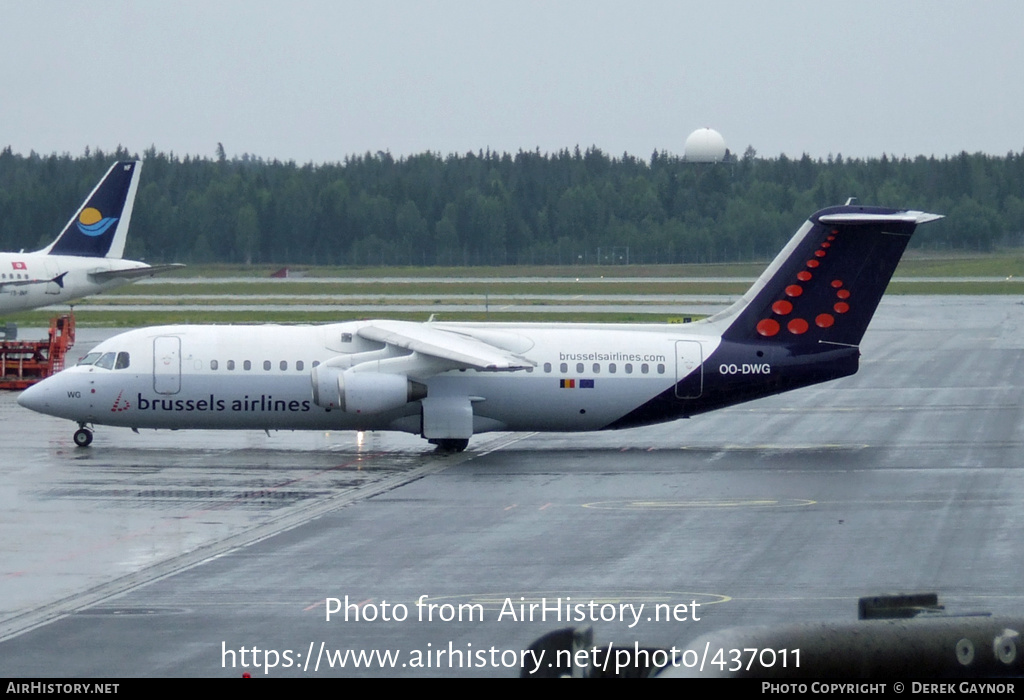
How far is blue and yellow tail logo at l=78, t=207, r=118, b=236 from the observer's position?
56562 mm

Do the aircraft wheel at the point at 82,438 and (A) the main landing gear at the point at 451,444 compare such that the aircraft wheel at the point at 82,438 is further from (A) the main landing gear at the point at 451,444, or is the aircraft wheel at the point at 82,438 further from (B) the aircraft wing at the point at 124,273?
(B) the aircraft wing at the point at 124,273

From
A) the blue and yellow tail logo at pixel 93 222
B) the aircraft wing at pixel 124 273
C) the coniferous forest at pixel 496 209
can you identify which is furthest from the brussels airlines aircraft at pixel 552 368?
the coniferous forest at pixel 496 209

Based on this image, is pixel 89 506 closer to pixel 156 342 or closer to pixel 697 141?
pixel 156 342

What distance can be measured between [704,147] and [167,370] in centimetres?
11698

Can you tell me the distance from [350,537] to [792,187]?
137139 mm

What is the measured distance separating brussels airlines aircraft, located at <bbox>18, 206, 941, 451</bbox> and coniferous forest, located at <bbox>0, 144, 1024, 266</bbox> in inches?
3879

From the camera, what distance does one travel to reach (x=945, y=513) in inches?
938

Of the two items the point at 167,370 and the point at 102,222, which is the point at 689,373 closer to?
the point at 167,370

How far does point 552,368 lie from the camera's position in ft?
103

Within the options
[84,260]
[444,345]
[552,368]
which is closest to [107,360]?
[444,345]

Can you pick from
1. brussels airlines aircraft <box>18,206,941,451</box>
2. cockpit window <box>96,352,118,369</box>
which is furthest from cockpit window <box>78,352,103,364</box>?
brussels airlines aircraft <box>18,206,941,451</box>

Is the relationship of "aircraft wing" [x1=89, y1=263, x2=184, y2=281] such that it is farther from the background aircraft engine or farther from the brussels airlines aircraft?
the background aircraft engine

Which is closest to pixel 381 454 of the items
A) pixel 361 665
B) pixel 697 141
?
pixel 361 665

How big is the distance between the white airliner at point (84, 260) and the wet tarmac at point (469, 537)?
1952cm
